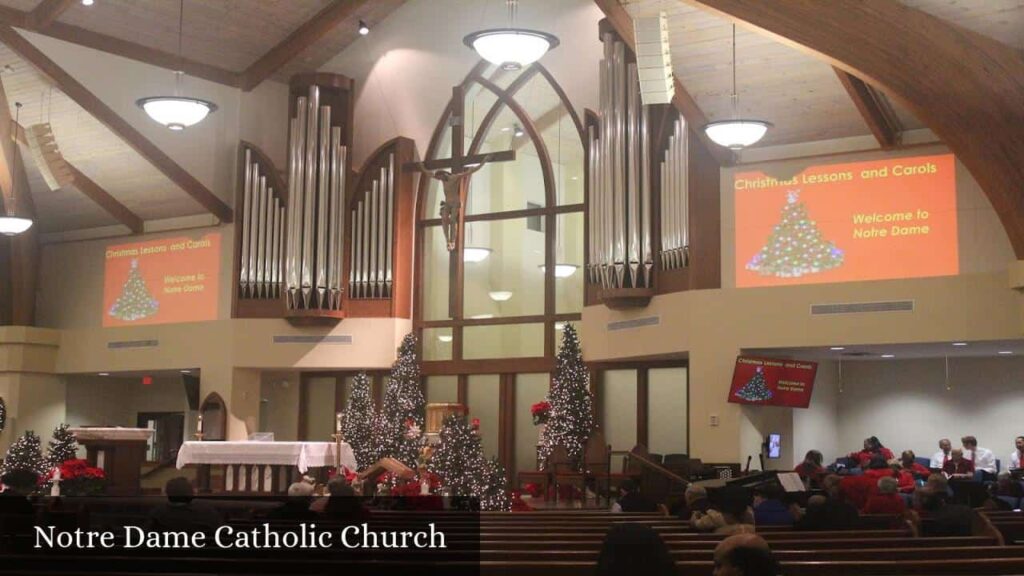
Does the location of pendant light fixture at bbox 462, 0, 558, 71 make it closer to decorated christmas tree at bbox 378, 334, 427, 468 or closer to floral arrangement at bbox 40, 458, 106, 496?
floral arrangement at bbox 40, 458, 106, 496

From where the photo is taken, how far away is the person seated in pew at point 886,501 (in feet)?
28.6

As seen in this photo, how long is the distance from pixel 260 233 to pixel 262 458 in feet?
A: 12.6

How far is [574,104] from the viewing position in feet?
53.3

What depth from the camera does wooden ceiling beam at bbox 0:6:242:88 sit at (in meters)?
15.4

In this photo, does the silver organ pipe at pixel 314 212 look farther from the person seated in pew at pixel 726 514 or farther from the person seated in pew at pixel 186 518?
the person seated in pew at pixel 186 518

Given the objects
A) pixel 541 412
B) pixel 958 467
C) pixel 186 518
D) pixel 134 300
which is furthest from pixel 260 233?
pixel 186 518

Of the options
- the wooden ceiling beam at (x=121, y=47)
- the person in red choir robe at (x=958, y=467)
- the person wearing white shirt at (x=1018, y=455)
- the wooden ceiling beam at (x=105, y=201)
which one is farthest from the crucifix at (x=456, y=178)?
the person wearing white shirt at (x=1018, y=455)

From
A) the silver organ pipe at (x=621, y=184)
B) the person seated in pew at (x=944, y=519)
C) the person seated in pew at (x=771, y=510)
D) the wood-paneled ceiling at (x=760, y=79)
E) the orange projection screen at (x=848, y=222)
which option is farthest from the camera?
the silver organ pipe at (x=621, y=184)

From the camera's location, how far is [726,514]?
682 centimetres

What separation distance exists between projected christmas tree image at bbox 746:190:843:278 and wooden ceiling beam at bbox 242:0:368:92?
628 centimetres

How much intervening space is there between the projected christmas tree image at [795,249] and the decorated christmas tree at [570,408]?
2.70m

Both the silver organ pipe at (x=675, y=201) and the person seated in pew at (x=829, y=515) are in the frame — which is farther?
the silver organ pipe at (x=675, y=201)

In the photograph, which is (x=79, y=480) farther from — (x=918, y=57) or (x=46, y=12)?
(x=918, y=57)

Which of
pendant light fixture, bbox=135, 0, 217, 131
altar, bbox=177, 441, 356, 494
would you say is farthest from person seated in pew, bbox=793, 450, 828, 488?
pendant light fixture, bbox=135, 0, 217, 131
